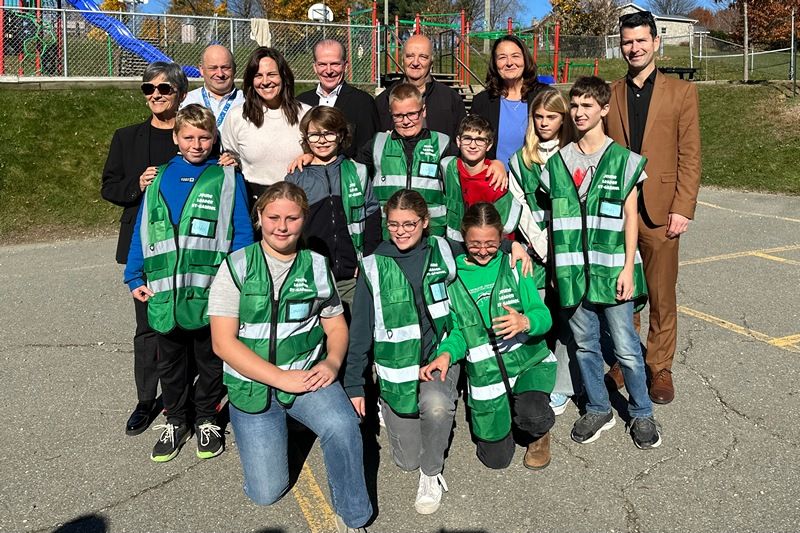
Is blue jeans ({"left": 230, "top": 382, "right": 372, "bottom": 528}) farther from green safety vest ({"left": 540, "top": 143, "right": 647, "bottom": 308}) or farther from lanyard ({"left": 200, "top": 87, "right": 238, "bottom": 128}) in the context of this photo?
lanyard ({"left": 200, "top": 87, "right": 238, "bottom": 128})

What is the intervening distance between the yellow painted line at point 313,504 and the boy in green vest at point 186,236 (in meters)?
0.58

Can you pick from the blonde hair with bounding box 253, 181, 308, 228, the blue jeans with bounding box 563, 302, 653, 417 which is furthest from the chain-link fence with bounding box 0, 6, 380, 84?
the blue jeans with bounding box 563, 302, 653, 417

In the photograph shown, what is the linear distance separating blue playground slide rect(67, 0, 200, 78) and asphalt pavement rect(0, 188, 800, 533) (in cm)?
1221

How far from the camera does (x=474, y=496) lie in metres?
3.47

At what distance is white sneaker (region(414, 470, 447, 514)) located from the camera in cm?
333

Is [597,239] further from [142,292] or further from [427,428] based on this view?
[142,292]

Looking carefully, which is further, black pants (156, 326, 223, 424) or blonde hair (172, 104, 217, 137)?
black pants (156, 326, 223, 424)

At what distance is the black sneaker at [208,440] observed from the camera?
12.6 feet

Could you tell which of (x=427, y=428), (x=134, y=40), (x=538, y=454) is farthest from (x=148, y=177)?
(x=134, y=40)

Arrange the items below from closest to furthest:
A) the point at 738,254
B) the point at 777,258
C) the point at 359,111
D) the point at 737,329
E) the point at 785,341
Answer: the point at 359,111 → the point at 785,341 → the point at 737,329 → the point at 777,258 → the point at 738,254

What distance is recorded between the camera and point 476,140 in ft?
12.5

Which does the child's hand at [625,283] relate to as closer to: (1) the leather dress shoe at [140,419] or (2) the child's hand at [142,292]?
(2) the child's hand at [142,292]

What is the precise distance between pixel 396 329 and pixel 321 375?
1.48 feet

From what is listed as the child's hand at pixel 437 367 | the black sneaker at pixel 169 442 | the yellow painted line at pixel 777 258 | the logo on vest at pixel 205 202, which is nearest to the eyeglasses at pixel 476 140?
the child's hand at pixel 437 367
